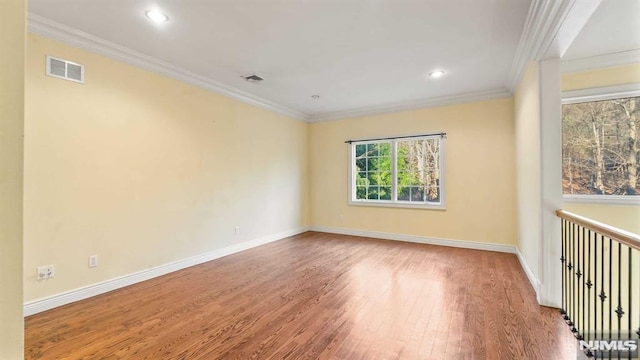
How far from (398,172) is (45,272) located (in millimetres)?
5078

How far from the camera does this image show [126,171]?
3100mm

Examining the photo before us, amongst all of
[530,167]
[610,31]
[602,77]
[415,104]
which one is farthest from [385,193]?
[610,31]

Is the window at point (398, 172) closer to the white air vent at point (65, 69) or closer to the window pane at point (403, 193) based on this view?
the window pane at point (403, 193)

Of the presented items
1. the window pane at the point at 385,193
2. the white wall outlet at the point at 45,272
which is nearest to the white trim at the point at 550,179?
the window pane at the point at 385,193

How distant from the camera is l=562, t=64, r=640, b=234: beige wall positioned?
3.16 metres

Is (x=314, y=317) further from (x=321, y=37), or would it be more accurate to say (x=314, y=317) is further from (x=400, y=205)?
(x=400, y=205)

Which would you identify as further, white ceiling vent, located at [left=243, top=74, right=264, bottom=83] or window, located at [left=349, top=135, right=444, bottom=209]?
window, located at [left=349, top=135, right=444, bottom=209]

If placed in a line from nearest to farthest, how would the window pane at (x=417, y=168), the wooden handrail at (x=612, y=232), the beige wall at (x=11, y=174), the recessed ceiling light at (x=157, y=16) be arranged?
1. the beige wall at (x=11, y=174)
2. the wooden handrail at (x=612, y=232)
3. the recessed ceiling light at (x=157, y=16)
4. the window pane at (x=417, y=168)

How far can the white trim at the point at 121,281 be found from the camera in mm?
2474

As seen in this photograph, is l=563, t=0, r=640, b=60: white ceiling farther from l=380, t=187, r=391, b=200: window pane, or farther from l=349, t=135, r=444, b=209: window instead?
l=380, t=187, r=391, b=200: window pane

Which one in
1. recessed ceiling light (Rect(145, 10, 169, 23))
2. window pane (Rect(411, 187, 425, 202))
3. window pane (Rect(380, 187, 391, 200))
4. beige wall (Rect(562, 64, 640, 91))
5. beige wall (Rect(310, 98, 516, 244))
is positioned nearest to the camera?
recessed ceiling light (Rect(145, 10, 169, 23))

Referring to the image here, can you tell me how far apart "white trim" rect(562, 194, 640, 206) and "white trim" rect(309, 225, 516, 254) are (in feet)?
3.70

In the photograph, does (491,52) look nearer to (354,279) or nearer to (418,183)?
(418,183)

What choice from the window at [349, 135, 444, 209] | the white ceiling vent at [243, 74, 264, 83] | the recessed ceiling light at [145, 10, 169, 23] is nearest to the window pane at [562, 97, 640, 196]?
the window at [349, 135, 444, 209]
